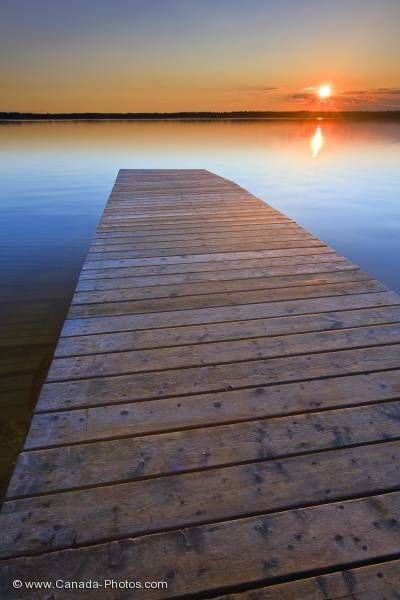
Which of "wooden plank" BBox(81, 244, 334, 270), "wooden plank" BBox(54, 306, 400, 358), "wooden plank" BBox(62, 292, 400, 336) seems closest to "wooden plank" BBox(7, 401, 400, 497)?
"wooden plank" BBox(54, 306, 400, 358)

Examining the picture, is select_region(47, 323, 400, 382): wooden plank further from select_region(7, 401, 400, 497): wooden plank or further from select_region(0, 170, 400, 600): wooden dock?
select_region(7, 401, 400, 497): wooden plank

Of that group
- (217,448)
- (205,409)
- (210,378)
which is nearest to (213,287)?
(210,378)

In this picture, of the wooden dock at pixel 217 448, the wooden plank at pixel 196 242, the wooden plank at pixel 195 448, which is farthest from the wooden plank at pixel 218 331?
the wooden plank at pixel 196 242

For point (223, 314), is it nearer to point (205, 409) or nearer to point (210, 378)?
point (210, 378)

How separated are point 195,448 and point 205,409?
0.88ft

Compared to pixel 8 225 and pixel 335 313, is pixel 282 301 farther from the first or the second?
pixel 8 225

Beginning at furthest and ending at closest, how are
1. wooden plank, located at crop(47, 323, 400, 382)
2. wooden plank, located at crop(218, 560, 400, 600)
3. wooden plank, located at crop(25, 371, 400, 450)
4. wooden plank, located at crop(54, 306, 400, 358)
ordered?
wooden plank, located at crop(54, 306, 400, 358)
wooden plank, located at crop(47, 323, 400, 382)
wooden plank, located at crop(25, 371, 400, 450)
wooden plank, located at crop(218, 560, 400, 600)

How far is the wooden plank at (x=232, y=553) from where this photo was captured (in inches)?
52.0

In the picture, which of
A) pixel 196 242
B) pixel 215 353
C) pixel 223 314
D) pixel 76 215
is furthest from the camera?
pixel 76 215

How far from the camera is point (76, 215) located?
10.7 metres

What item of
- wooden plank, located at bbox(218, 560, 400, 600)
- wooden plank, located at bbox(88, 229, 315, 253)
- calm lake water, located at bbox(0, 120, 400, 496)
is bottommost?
calm lake water, located at bbox(0, 120, 400, 496)

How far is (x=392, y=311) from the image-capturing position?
3.01 metres

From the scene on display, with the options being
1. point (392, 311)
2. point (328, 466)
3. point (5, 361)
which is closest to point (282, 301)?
point (392, 311)

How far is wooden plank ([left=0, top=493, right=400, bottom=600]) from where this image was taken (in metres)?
1.32
